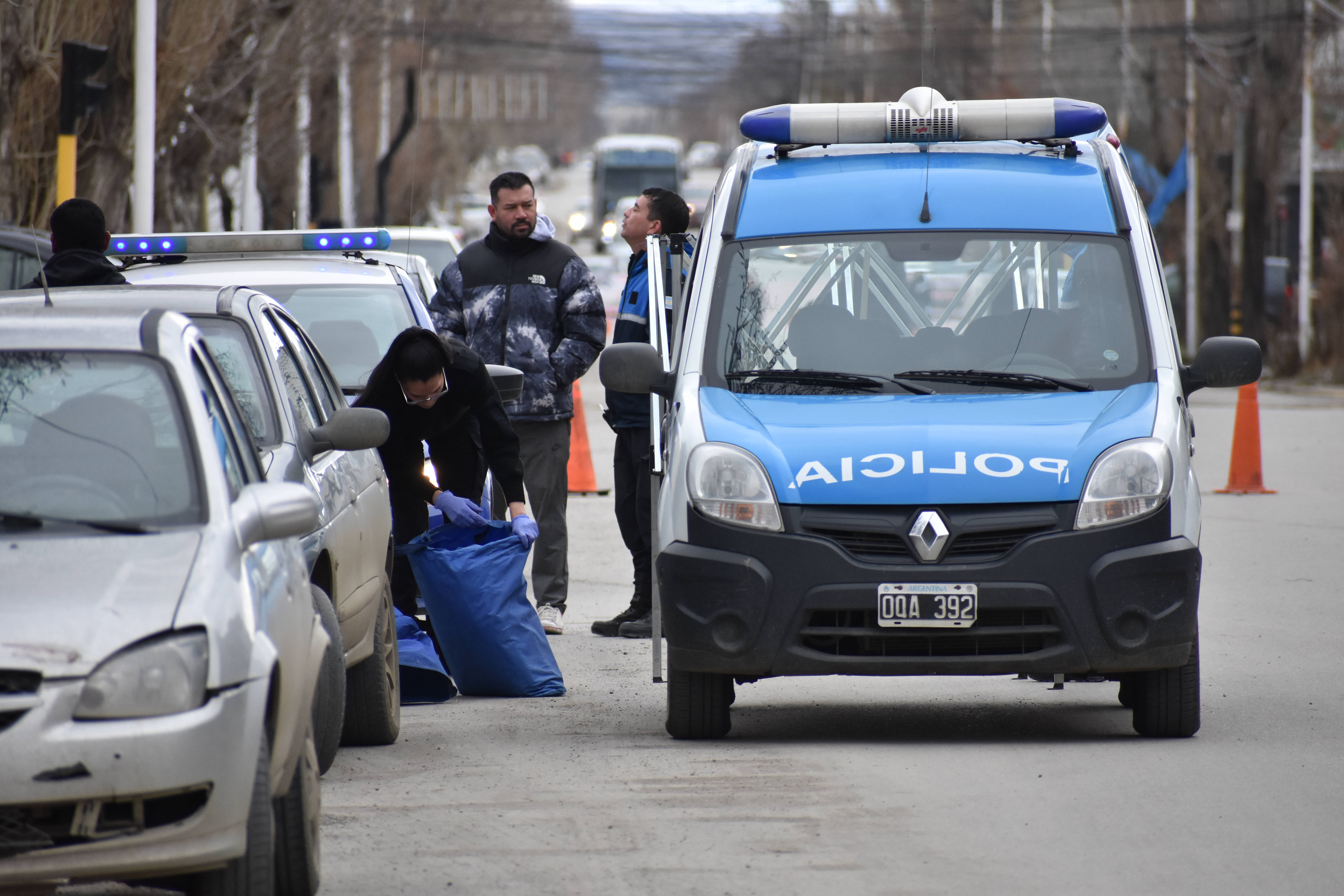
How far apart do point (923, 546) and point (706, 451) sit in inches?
31.1

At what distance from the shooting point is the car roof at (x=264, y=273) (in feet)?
34.0

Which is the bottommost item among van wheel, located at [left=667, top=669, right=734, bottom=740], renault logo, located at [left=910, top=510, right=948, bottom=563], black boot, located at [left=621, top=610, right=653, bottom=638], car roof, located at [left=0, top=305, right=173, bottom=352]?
black boot, located at [left=621, top=610, right=653, bottom=638]

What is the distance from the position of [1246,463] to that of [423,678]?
9606mm

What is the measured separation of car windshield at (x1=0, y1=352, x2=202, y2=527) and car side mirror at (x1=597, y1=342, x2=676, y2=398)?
2.58 m

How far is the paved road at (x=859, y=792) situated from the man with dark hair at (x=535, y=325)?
3.43 feet

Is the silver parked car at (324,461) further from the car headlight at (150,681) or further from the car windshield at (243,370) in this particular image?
the car headlight at (150,681)

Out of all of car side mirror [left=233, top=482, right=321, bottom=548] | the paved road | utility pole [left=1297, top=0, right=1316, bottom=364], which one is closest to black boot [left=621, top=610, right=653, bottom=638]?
→ the paved road

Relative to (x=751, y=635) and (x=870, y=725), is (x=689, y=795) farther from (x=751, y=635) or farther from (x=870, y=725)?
(x=870, y=725)

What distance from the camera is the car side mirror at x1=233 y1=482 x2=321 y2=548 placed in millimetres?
4742

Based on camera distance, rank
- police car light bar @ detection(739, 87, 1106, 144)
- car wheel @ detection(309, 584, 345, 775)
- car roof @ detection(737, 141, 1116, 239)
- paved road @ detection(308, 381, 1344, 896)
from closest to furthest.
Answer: paved road @ detection(308, 381, 1344, 896), car wheel @ detection(309, 584, 345, 775), car roof @ detection(737, 141, 1116, 239), police car light bar @ detection(739, 87, 1106, 144)

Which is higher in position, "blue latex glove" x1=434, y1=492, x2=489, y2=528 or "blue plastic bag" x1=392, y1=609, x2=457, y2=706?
"blue latex glove" x1=434, y1=492, x2=489, y2=528

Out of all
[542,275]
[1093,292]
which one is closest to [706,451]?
[1093,292]

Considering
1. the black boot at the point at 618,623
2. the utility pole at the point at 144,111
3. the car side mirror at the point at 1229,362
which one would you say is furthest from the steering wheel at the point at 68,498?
the utility pole at the point at 144,111

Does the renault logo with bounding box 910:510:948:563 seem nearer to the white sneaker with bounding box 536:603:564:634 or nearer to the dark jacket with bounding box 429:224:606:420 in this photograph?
the white sneaker with bounding box 536:603:564:634
